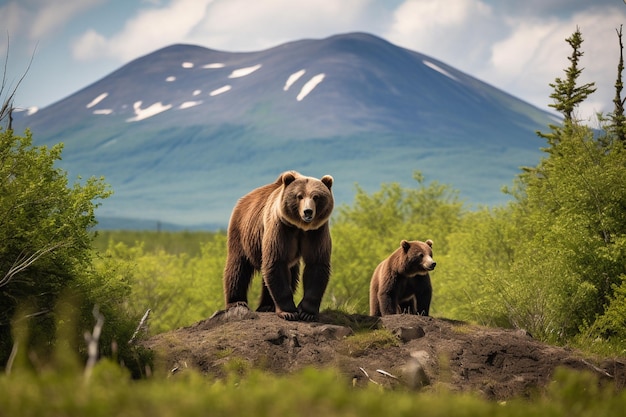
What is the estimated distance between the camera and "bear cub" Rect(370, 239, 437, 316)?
1611cm

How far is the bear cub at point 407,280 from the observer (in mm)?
16109

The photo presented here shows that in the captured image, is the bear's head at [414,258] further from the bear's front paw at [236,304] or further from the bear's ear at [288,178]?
the bear's ear at [288,178]

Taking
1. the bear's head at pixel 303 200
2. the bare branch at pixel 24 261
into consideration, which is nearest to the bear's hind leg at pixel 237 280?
the bear's head at pixel 303 200

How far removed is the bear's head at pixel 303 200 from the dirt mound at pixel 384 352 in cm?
162

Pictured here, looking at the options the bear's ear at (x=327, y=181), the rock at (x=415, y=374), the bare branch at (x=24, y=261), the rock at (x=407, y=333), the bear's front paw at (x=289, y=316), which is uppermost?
the bear's ear at (x=327, y=181)

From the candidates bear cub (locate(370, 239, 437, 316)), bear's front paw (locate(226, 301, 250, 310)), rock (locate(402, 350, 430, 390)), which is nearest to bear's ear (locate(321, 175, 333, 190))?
bear's front paw (locate(226, 301, 250, 310))

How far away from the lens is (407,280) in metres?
16.5

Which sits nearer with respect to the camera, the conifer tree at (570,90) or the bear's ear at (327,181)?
the bear's ear at (327,181)

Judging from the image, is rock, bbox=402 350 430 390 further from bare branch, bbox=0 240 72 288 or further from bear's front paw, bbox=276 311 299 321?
bare branch, bbox=0 240 72 288

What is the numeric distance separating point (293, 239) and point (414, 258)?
398 cm

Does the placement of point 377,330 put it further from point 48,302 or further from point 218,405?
point 218,405

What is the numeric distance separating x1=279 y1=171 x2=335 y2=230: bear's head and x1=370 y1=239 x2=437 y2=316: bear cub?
386 cm

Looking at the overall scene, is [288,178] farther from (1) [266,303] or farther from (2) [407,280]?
(2) [407,280]

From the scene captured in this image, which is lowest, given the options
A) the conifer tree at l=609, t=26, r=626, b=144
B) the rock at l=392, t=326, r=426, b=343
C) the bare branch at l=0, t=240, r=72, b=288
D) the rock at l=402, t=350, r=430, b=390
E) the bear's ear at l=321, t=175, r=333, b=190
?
the rock at l=402, t=350, r=430, b=390
